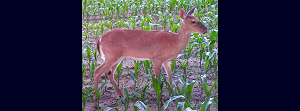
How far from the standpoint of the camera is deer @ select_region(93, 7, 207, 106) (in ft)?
10.3

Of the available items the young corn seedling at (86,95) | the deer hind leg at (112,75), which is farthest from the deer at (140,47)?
the young corn seedling at (86,95)

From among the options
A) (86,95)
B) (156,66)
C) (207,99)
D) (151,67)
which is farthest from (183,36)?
(86,95)

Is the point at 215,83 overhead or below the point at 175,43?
below

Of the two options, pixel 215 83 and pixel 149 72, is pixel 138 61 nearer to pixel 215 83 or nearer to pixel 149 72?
pixel 149 72

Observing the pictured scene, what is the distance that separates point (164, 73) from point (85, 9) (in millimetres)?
945

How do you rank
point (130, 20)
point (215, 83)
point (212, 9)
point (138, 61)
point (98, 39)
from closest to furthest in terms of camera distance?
point (215, 83) < point (212, 9) < point (98, 39) < point (138, 61) < point (130, 20)

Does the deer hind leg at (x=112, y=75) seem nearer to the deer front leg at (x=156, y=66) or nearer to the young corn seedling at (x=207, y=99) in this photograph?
the deer front leg at (x=156, y=66)

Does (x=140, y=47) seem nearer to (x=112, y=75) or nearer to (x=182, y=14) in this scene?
(x=112, y=75)

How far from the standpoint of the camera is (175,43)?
3230 millimetres

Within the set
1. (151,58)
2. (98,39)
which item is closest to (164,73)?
(151,58)

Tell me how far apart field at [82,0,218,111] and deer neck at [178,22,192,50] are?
0.07 metres

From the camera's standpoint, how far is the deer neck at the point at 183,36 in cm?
308

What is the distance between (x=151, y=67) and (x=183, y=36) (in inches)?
19.0

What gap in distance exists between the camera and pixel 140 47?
3.24 metres
